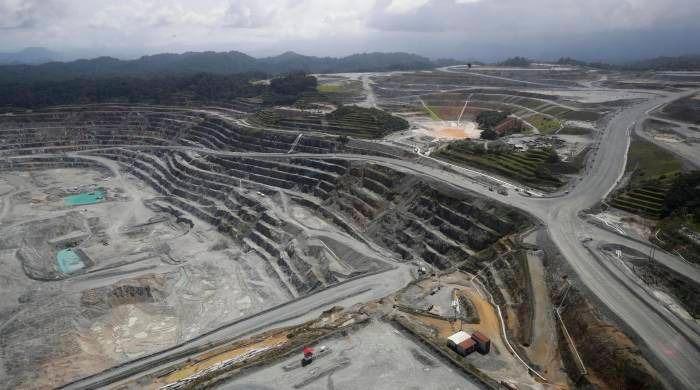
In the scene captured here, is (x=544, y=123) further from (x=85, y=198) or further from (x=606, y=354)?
(x=85, y=198)

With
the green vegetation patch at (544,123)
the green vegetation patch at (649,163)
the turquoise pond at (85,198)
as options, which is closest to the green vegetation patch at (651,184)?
the green vegetation patch at (649,163)

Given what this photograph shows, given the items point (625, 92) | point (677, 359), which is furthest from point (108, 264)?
point (625, 92)

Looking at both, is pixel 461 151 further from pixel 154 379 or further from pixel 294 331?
pixel 154 379

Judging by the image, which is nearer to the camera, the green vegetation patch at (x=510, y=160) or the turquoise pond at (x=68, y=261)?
the green vegetation patch at (x=510, y=160)

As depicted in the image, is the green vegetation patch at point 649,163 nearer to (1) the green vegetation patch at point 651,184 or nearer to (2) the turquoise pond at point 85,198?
(1) the green vegetation patch at point 651,184

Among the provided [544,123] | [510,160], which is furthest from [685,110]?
[510,160]

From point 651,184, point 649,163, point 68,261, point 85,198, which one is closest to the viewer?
point 651,184
